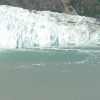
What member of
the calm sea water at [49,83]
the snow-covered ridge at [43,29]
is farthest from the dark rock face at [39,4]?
the calm sea water at [49,83]

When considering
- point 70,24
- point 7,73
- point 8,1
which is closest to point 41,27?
point 70,24

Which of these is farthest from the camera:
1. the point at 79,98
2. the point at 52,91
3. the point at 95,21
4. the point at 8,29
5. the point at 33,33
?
the point at 95,21

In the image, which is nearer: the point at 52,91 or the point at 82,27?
the point at 52,91

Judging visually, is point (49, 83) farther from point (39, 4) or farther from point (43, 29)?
point (39, 4)

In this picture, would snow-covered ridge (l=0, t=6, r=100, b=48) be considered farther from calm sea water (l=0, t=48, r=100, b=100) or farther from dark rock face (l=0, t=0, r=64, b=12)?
calm sea water (l=0, t=48, r=100, b=100)

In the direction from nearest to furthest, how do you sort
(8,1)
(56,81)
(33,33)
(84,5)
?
(56,81) → (33,33) → (8,1) → (84,5)

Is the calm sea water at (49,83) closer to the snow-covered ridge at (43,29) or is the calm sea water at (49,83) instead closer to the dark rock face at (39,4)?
the snow-covered ridge at (43,29)

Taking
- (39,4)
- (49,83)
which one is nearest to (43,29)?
(39,4)

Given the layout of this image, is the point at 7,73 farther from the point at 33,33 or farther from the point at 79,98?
the point at 33,33
